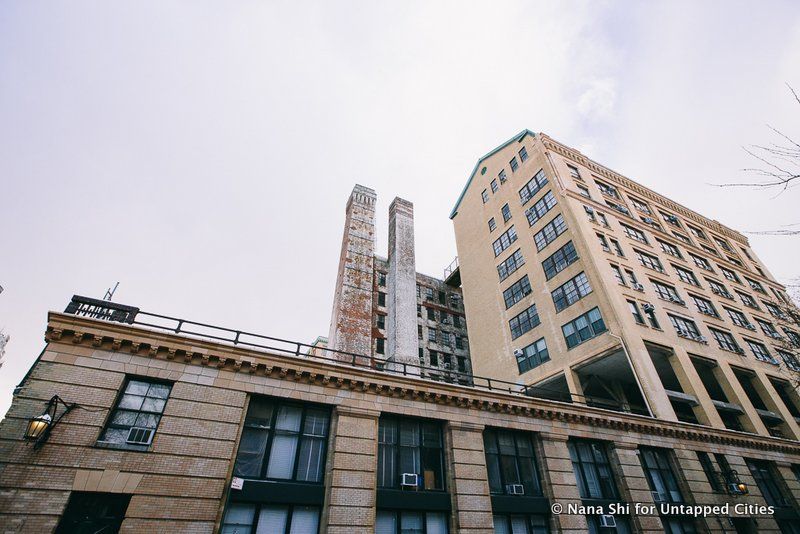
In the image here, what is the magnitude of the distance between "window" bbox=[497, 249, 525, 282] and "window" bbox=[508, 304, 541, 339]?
14.9 ft

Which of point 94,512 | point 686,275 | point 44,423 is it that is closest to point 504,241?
point 686,275

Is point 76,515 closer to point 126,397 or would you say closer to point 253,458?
point 126,397

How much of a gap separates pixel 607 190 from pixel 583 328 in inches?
707

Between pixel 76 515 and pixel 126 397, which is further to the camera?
pixel 126 397

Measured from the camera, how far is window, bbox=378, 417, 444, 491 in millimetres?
14547

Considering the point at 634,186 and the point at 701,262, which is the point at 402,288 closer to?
the point at 634,186

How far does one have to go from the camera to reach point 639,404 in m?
30.5

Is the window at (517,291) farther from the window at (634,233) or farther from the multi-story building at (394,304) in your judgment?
the window at (634,233)

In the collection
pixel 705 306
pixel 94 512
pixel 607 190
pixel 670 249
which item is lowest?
pixel 94 512

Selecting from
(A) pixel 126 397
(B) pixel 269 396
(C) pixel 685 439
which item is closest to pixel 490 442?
(B) pixel 269 396

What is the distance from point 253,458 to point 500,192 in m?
35.8

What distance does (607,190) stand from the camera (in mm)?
37750

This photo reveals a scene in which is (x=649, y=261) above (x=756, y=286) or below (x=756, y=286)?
below

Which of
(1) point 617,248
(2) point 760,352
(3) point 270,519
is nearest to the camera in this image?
(3) point 270,519
